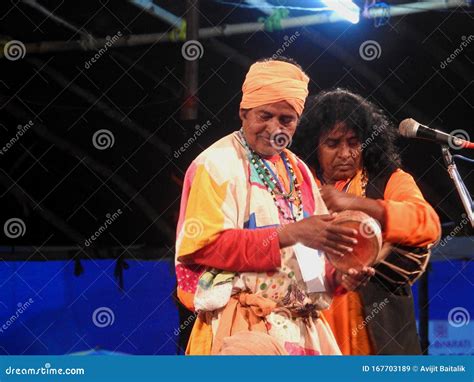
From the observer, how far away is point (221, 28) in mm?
4070

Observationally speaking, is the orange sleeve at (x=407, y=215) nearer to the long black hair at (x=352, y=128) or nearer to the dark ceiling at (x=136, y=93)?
the long black hair at (x=352, y=128)

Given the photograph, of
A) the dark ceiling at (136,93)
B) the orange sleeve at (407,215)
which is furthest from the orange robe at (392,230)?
the dark ceiling at (136,93)

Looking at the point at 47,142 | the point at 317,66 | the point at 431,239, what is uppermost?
the point at 317,66

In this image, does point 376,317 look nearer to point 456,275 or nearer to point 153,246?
point 456,275

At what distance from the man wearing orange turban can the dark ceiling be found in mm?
394

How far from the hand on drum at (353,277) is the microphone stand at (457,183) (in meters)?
0.58

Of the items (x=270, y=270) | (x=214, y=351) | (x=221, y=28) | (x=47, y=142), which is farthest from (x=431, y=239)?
(x=47, y=142)

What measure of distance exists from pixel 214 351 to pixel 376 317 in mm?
701

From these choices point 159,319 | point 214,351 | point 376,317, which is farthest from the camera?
point 159,319

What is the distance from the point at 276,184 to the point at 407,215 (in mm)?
584

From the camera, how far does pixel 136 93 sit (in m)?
4.07


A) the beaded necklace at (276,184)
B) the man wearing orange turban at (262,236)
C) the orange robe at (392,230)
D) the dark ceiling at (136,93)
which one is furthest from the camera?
the dark ceiling at (136,93)

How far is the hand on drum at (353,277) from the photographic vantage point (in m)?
3.52

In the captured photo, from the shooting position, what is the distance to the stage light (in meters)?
4.08
